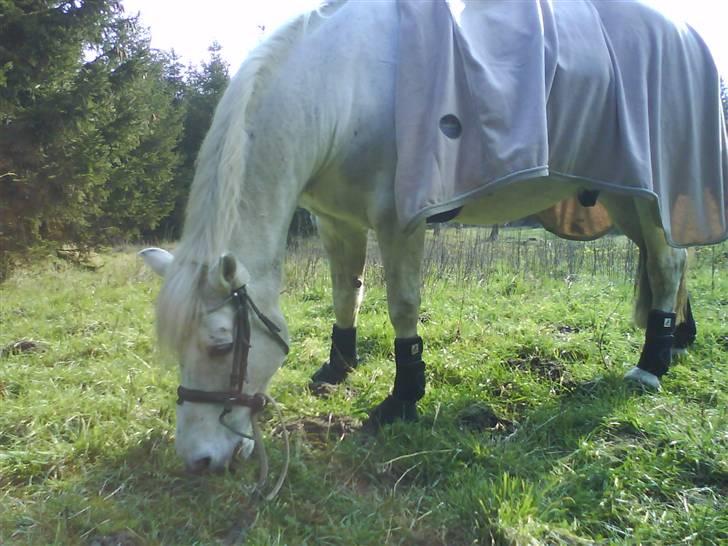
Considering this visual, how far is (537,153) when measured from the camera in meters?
→ 2.30

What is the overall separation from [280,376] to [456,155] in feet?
5.76

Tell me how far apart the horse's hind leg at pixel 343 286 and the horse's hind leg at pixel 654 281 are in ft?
5.24

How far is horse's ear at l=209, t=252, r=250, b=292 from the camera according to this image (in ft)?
5.87

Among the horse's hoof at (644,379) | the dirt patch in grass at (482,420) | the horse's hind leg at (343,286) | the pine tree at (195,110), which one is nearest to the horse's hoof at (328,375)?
the horse's hind leg at (343,286)

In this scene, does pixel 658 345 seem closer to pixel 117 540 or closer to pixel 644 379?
pixel 644 379

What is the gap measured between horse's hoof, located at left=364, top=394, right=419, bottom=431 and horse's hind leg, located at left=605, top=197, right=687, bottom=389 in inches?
54.3

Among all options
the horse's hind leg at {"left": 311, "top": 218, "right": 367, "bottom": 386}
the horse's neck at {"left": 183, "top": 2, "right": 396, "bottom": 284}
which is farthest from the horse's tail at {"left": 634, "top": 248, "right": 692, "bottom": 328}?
the horse's neck at {"left": 183, "top": 2, "right": 396, "bottom": 284}

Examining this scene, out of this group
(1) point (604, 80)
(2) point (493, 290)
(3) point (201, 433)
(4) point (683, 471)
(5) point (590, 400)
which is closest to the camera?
(3) point (201, 433)

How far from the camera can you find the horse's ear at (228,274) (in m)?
1.79

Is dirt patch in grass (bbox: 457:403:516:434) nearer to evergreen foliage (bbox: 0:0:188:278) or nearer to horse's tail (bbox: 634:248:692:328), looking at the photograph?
horse's tail (bbox: 634:248:692:328)

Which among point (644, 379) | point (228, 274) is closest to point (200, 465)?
point (228, 274)

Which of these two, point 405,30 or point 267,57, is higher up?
point 405,30

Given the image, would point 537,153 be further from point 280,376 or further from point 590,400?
point 280,376

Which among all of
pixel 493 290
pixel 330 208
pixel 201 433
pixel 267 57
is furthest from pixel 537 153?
pixel 493 290
